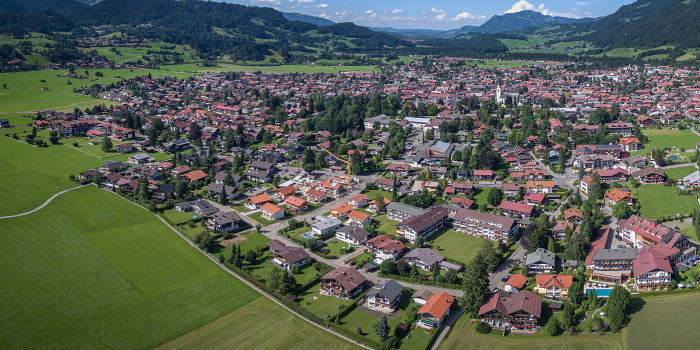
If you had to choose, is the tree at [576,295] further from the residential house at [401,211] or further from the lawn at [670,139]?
the lawn at [670,139]

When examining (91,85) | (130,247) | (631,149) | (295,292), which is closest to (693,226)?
(631,149)

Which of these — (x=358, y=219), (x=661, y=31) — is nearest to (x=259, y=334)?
(x=358, y=219)

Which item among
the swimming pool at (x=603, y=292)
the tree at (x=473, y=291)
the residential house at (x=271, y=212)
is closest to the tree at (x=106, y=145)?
the residential house at (x=271, y=212)

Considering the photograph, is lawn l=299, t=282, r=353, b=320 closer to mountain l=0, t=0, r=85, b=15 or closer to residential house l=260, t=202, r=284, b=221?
residential house l=260, t=202, r=284, b=221

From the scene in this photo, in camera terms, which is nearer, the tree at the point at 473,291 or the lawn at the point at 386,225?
the tree at the point at 473,291

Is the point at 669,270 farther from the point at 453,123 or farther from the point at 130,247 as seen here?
the point at 453,123

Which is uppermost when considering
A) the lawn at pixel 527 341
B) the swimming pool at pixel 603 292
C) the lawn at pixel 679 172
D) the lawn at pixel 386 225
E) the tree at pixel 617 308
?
the lawn at pixel 679 172
